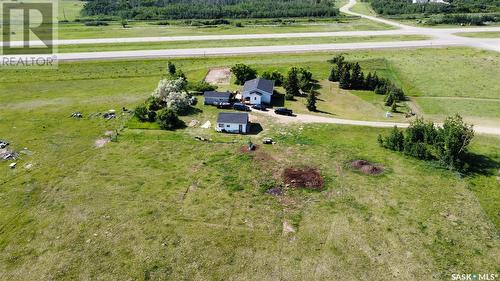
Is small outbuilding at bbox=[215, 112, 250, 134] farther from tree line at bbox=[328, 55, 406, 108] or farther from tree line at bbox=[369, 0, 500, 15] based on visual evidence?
tree line at bbox=[369, 0, 500, 15]

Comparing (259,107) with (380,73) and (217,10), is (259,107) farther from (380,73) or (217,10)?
(217,10)

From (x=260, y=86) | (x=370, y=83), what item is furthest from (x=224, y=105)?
(x=370, y=83)

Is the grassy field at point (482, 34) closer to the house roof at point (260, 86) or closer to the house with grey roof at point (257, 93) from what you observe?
the house roof at point (260, 86)

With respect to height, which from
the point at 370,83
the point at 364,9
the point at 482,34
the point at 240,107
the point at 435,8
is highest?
the point at 364,9

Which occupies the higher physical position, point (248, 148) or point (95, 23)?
point (95, 23)

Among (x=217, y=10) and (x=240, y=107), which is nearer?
(x=240, y=107)

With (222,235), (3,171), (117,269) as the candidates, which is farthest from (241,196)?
(3,171)
